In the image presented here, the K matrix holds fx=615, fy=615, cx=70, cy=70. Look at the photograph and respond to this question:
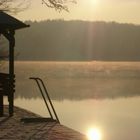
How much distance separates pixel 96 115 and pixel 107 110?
2.70m

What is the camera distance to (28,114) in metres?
19.3

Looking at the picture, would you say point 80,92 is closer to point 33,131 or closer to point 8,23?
point 8,23

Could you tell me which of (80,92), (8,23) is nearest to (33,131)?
(8,23)

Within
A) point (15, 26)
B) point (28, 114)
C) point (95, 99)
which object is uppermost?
point (15, 26)

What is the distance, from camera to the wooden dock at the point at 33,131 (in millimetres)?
14102

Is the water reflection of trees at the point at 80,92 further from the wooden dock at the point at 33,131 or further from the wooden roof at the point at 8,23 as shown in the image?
the wooden dock at the point at 33,131

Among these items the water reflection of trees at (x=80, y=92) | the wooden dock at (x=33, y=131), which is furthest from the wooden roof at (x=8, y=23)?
the water reflection of trees at (x=80, y=92)

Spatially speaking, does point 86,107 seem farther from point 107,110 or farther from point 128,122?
point 128,122

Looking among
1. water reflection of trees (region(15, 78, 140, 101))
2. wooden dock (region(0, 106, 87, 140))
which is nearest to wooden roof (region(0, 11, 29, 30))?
wooden dock (region(0, 106, 87, 140))

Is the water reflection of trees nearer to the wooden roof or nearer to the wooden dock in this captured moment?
the wooden roof

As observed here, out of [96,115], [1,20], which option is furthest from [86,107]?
[1,20]

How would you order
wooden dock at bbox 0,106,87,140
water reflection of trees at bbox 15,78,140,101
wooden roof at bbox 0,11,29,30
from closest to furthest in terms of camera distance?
wooden dock at bbox 0,106,87,140 < wooden roof at bbox 0,11,29,30 < water reflection of trees at bbox 15,78,140,101

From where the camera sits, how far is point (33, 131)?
49.4ft

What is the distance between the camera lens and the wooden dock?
1410 centimetres
